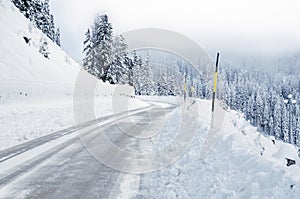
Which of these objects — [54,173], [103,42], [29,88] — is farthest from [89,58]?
[54,173]

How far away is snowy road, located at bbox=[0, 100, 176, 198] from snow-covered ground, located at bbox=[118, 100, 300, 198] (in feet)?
1.76

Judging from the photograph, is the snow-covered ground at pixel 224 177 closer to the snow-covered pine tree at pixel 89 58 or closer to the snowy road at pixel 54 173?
the snowy road at pixel 54 173

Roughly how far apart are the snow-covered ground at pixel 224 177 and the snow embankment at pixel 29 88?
21.3ft

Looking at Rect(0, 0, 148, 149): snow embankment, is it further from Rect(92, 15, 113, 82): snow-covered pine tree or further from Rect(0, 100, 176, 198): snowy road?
Rect(92, 15, 113, 82): snow-covered pine tree

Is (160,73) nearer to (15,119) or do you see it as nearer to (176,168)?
(15,119)

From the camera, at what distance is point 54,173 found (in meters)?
6.38

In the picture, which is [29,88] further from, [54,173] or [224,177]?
[224,177]

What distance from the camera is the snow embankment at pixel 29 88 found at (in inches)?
509

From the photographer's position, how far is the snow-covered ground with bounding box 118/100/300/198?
14.0 feet

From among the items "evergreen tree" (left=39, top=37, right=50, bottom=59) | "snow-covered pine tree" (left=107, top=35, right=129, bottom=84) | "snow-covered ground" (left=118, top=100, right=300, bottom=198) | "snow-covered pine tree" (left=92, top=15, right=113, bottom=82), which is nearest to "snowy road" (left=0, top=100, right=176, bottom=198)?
"snow-covered ground" (left=118, top=100, right=300, bottom=198)

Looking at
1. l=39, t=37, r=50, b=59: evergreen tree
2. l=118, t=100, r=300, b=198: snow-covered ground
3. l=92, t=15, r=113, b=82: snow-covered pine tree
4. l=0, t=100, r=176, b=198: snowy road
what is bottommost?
l=0, t=100, r=176, b=198: snowy road

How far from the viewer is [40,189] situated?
5312 mm

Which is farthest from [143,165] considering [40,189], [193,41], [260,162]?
Answer: [193,41]

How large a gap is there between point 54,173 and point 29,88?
14907mm
